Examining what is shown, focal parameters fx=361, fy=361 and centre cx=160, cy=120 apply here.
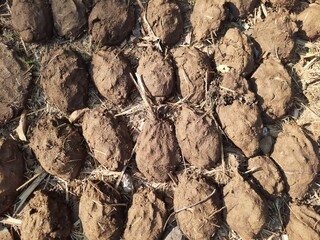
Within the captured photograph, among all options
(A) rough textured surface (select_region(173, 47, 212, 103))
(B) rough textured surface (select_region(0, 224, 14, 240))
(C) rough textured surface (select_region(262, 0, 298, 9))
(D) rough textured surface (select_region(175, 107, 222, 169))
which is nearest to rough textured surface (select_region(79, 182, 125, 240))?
(B) rough textured surface (select_region(0, 224, 14, 240))

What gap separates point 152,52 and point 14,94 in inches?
49.6

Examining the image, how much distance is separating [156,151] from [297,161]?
1.16 metres

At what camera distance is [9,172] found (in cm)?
303

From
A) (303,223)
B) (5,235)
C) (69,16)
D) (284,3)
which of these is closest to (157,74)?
(69,16)

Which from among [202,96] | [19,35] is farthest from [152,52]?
[19,35]

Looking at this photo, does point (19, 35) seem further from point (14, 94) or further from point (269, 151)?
point (269, 151)

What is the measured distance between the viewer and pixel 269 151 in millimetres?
3125

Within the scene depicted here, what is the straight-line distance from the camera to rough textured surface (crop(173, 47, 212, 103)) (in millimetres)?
3061

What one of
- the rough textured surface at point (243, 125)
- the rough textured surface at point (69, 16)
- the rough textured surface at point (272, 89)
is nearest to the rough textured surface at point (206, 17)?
the rough textured surface at point (272, 89)

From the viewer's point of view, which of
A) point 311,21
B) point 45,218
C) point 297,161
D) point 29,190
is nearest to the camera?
point 45,218

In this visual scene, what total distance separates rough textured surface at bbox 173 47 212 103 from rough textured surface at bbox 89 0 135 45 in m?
0.59

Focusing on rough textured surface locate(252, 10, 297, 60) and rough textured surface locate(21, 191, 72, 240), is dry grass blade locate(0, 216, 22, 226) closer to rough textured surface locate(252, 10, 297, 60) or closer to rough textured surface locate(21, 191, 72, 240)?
rough textured surface locate(21, 191, 72, 240)

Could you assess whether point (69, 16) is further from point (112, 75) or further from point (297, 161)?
point (297, 161)

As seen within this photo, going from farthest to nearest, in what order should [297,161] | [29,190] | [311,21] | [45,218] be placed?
[311,21], [29,190], [297,161], [45,218]
